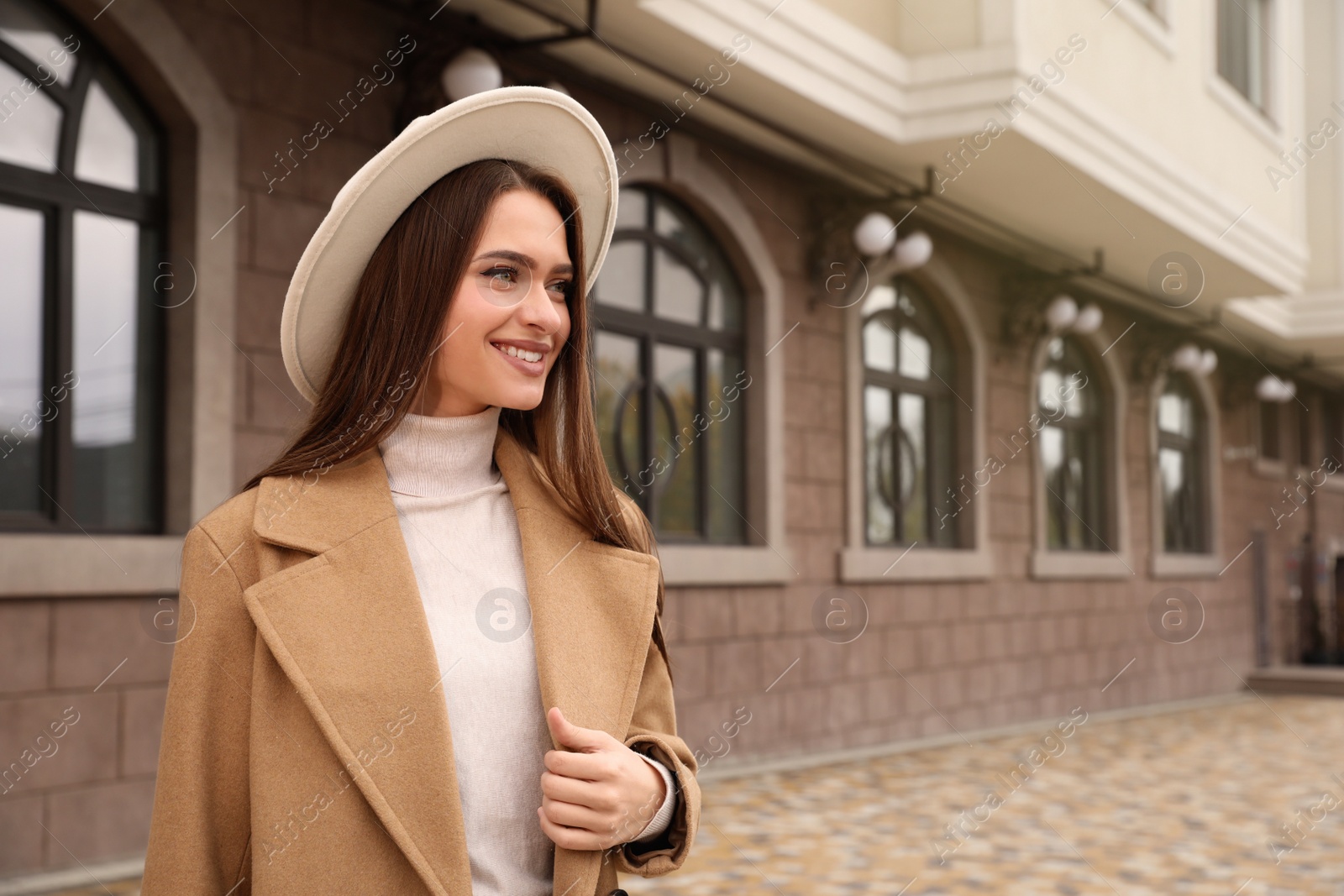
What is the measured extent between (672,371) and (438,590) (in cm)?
604

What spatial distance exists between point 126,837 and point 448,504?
3.55 metres

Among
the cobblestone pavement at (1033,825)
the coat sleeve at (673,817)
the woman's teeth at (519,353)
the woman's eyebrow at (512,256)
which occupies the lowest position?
the cobblestone pavement at (1033,825)

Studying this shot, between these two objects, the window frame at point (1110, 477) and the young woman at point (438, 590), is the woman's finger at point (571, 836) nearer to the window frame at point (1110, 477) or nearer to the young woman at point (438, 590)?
the young woman at point (438, 590)

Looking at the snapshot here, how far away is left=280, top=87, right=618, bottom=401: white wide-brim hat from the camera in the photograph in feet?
5.19

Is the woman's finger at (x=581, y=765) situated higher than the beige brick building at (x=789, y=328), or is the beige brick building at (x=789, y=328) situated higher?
the beige brick building at (x=789, y=328)

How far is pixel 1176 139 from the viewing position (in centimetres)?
934

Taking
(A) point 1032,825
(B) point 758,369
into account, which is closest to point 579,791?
(A) point 1032,825

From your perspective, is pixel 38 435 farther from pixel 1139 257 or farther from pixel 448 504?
pixel 1139 257

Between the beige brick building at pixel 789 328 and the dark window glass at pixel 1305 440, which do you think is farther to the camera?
the dark window glass at pixel 1305 440

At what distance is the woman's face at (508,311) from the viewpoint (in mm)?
1605

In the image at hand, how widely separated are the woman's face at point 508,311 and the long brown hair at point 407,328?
0.02m

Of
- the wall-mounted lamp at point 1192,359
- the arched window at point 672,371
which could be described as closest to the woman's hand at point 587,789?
the arched window at point 672,371

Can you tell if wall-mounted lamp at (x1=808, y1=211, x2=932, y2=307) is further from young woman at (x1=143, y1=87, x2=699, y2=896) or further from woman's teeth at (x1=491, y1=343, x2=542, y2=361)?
woman's teeth at (x1=491, y1=343, x2=542, y2=361)

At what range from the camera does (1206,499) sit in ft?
47.5
